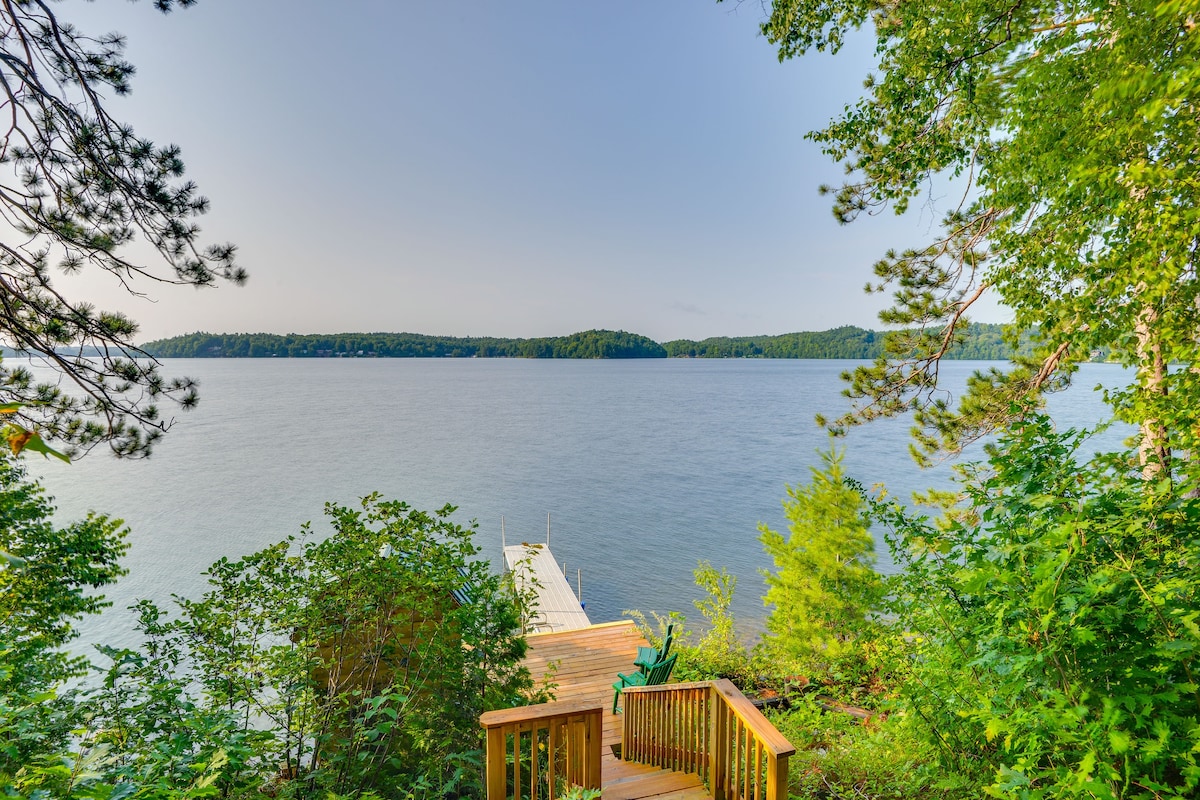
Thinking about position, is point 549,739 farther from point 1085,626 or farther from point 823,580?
point 823,580

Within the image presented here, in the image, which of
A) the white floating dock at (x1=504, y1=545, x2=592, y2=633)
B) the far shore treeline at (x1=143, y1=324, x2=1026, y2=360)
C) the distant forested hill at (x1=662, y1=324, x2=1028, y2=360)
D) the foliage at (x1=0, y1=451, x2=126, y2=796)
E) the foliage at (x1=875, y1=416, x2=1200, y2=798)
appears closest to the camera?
the foliage at (x1=875, y1=416, x2=1200, y2=798)

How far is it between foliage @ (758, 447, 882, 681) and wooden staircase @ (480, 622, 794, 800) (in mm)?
4271

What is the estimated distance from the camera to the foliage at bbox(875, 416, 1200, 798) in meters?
1.51

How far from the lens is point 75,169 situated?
3461 millimetres

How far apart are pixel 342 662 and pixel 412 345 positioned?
11302cm

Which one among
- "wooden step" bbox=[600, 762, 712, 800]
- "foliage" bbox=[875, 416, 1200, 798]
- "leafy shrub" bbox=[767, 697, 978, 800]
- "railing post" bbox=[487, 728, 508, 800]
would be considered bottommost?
"wooden step" bbox=[600, 762, 712, 800]

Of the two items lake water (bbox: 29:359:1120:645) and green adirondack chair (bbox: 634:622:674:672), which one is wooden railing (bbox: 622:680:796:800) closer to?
green adirondack chair (bbox: 634:622:674:672)

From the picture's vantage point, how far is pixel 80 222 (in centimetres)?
350

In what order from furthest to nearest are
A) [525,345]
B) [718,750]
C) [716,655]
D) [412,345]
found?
[525,345] → [412,345] → [716,655] → [718,750]

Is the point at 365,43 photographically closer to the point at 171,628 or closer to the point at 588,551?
the point at 171,628

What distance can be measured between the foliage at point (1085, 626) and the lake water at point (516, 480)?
9.69 feet

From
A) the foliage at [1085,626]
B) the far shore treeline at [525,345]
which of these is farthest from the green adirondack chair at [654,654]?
the far shore treeline at [525,345]

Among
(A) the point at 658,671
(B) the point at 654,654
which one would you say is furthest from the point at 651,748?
(B) the point at 654,654

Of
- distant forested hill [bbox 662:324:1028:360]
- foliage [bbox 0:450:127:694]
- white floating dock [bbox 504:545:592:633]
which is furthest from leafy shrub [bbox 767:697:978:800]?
white floating dock [bbox 504:545:592:633]
